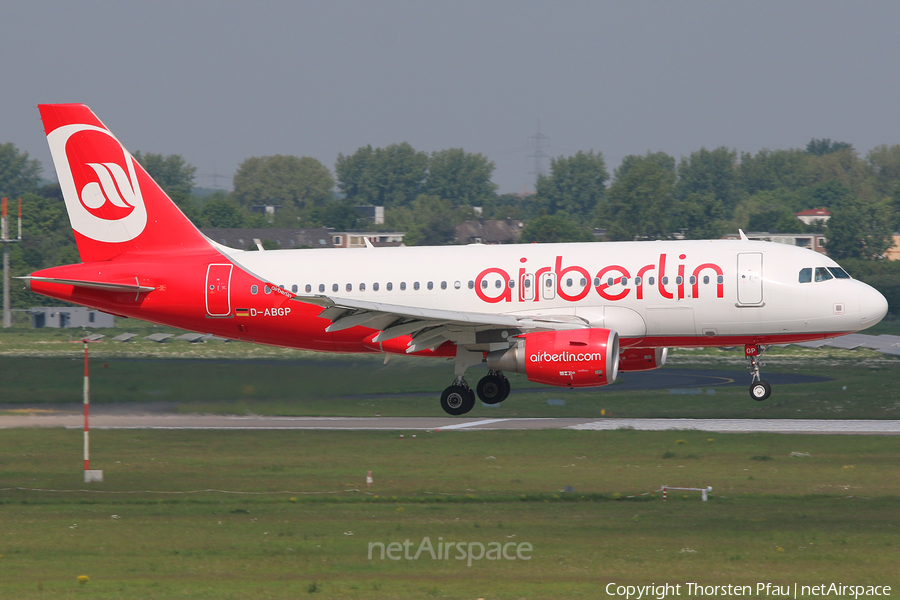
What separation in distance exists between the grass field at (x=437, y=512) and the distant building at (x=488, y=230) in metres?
127

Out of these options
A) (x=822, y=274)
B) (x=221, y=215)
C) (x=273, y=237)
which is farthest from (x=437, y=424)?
(x=221, y=215)

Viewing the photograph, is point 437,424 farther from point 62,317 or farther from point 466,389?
point 62,317

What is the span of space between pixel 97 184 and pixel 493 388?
1490 cm

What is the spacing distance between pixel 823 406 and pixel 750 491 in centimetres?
2111

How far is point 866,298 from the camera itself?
3169 centimetres

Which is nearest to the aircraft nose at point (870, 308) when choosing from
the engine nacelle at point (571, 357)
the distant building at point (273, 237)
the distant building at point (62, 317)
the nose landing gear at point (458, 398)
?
the engine nacelle at point (571, 357)

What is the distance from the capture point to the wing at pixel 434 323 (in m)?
30.9

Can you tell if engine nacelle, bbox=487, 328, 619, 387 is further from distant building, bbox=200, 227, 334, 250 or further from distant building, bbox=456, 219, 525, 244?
distant building, bbox=456, 219, 525, 244

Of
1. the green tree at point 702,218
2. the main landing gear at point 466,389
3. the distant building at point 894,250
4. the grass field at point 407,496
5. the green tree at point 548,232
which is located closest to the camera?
the grass field at point 407,496

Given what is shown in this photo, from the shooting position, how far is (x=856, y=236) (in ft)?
443

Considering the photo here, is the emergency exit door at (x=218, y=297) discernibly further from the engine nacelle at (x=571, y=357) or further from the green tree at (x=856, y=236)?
the green tree at (x=856, y=236)

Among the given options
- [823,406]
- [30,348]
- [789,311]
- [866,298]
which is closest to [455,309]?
[789,311]

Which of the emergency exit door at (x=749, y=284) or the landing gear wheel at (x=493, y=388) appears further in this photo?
the landing gear wheel at (x=493, y=388)

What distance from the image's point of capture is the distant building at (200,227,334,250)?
14950 centimetres
